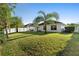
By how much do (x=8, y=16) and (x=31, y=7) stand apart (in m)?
0.26

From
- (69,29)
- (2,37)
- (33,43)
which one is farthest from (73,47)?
(2,37)

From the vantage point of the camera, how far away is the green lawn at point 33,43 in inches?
96.2

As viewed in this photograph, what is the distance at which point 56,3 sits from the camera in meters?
2.43

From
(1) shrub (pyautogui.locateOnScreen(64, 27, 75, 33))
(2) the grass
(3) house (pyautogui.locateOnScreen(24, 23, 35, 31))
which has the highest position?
(3) house (pyautogui.locateOnScreen(24, 23, 35, 31))

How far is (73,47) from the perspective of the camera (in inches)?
95.2

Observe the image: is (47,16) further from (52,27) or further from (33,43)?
(33,43)

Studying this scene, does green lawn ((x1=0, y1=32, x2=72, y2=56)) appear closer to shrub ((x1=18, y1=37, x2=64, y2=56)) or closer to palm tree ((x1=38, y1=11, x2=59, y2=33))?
shrub ((x1=18, y1=37, x2=64, y2=56))

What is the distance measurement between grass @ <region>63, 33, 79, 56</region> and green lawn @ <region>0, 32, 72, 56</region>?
0.04 meters

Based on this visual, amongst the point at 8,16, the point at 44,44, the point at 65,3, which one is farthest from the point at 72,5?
the point at 8,16

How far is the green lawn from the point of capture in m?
2.44

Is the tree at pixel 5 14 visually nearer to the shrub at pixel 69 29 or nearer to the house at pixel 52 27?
the house at pixel 52 27

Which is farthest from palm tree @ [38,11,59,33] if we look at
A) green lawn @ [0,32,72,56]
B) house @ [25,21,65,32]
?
green lawn @ [0,32,72,56]

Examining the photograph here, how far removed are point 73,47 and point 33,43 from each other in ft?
1.35

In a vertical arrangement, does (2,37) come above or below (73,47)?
above
